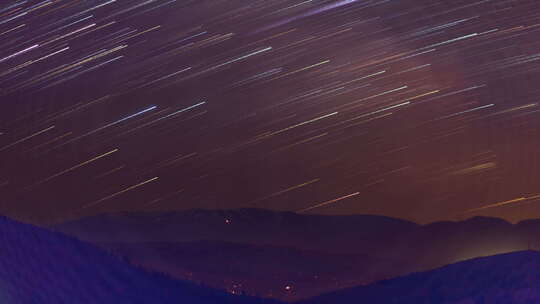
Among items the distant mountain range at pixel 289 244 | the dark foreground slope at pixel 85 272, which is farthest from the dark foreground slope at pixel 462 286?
the dark foreground slope at pixel 85 272

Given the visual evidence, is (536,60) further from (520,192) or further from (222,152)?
(222,152)

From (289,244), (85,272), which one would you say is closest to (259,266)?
(289,244)

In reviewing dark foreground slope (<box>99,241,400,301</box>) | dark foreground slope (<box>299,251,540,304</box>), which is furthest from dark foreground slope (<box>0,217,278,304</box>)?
dark foreground slope (<box>299,251,540,304</box>)

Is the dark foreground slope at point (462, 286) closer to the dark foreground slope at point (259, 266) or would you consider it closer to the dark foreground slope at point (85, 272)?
the dark foreground slope at point (259, 266)

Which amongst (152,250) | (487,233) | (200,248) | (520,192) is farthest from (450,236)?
(152,250)

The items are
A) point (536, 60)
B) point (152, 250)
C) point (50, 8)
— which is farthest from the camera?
A: point (152, 250)

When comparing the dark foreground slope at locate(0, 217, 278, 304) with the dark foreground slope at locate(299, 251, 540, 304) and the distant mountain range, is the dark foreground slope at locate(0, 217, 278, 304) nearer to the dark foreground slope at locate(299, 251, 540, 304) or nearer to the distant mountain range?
the distant mountain range

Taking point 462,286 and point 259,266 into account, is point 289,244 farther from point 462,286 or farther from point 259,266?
point 462,286
